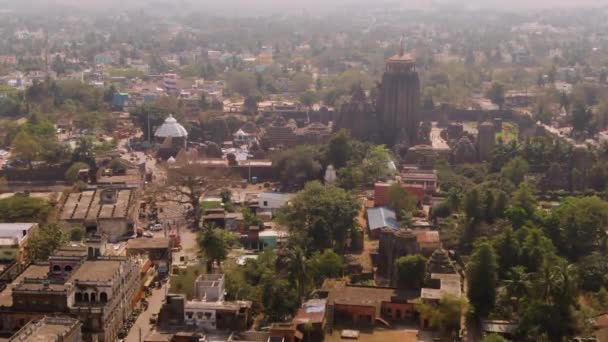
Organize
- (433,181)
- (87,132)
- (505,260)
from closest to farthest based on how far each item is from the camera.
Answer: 1. (505,260)
2. (433,181)
3. (87,132)

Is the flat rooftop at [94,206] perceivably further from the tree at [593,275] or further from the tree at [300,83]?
the tree at [300,83]

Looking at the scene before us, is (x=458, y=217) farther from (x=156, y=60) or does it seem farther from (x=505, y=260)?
(x=156, y=60)

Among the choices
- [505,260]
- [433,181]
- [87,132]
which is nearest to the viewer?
[505,260]

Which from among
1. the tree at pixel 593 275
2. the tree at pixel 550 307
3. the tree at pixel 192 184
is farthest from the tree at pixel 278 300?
the tree at pixel 192 184

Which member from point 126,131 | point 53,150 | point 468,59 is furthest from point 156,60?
point 53,150

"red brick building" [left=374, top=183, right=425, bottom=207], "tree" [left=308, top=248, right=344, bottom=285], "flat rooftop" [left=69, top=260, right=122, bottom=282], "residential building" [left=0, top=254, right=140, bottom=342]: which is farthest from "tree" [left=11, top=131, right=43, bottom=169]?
"tree" [left=308, top=248, right=344, bottom=285]

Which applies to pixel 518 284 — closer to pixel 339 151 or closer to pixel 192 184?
pixel 192 184

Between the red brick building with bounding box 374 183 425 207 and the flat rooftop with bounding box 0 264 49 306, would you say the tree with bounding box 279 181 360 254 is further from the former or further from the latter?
the flat rooftop with bounding box 0 264 49 306
